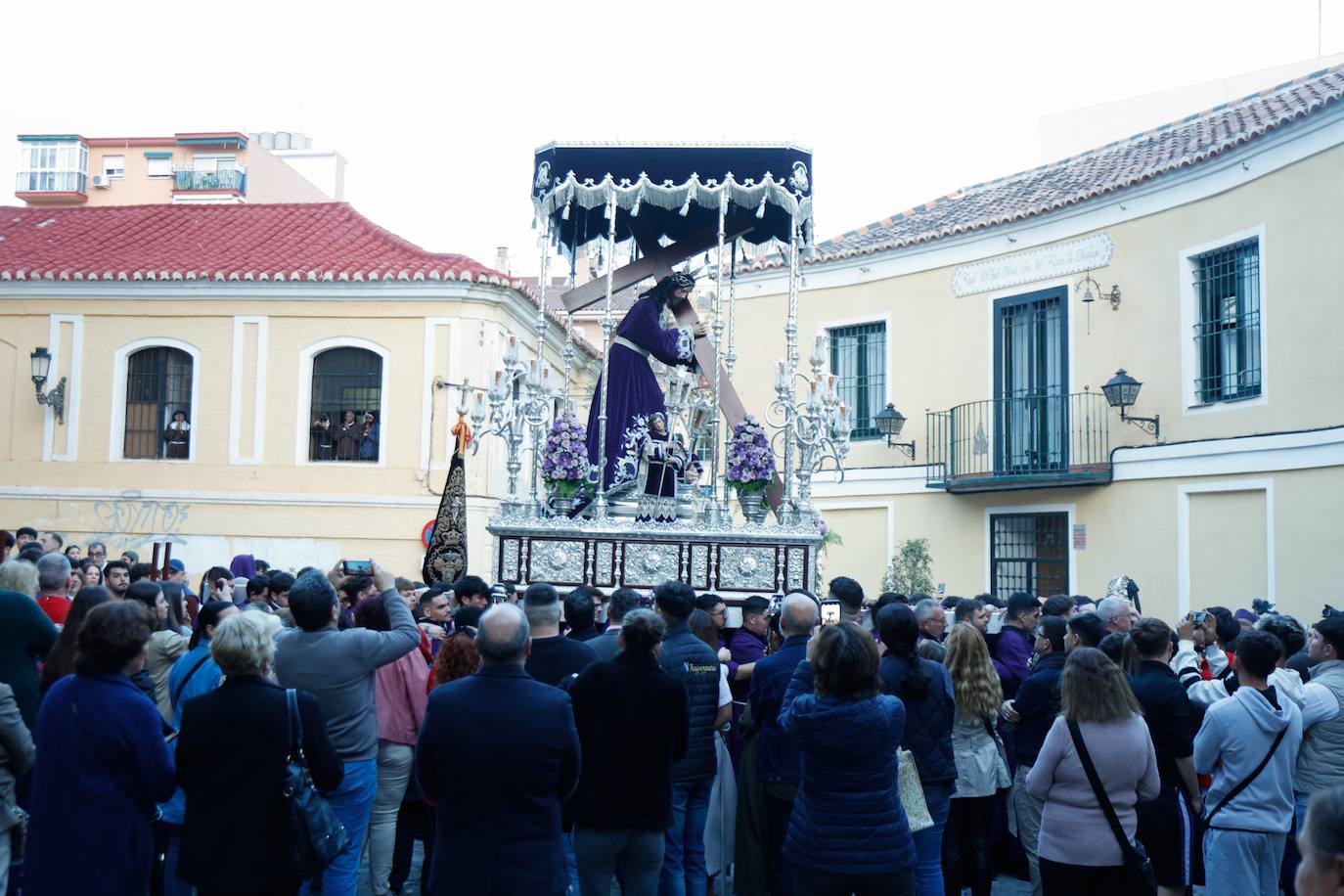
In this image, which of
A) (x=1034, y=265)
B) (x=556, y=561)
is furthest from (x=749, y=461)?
(x=1034, y=265)

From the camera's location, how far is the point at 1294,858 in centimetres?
654

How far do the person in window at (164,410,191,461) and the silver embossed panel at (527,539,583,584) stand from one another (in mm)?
10632

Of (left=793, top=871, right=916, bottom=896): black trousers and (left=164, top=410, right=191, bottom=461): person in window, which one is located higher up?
(left=164, top=410, right=191, bottom=461): person in window

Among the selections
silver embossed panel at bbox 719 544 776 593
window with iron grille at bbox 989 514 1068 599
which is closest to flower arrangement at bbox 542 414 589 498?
silver embossed panel at bbox 719 544 776 593

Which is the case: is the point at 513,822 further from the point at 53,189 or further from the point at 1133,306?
the point at 53,189

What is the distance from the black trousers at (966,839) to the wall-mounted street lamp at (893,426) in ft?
38.5

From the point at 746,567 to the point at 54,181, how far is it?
31731 mm

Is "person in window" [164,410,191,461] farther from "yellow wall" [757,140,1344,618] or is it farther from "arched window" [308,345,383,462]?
"yellow wall" [757,140,1344,618]

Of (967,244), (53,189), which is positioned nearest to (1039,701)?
(967,244)

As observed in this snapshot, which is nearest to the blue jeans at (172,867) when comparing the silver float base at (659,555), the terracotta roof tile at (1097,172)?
the silver float base at (659,555)

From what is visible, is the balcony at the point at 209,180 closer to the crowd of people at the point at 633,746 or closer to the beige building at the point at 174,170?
the beige building at the point at 174,170

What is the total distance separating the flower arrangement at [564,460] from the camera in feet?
33.0

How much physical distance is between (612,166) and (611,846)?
6606 mm

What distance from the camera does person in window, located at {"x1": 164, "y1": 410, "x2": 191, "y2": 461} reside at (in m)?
18.8
